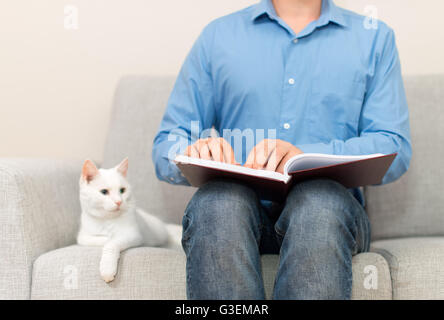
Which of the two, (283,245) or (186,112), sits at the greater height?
(186,112)

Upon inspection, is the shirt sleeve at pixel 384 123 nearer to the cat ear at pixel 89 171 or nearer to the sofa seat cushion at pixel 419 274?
the sofa seat cushion at pixel 419 274

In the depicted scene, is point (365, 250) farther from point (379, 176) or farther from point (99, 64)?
point (99, 64)

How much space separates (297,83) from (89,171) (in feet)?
1.82

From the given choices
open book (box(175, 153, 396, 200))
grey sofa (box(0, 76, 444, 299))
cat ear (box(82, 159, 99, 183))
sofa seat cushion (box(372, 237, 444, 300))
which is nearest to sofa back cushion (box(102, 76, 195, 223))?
grey sofa (box(0, 76, 444, 299))

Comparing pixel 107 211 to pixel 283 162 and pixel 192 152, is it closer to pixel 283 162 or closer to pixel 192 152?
pixel 192 152

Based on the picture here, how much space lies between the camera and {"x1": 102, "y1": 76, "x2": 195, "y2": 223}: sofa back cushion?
147cm

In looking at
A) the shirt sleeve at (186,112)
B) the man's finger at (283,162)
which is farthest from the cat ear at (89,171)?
the man's finger at (283,162)

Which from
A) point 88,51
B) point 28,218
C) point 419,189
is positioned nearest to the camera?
point 28,218

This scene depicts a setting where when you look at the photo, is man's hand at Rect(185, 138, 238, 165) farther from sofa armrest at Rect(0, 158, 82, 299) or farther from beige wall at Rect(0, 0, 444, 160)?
beige wall at Rect(0, 0, 444, 160)

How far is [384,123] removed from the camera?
1.12 m

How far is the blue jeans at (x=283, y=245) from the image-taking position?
0.77 meters

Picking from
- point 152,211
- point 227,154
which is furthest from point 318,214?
point 152,211

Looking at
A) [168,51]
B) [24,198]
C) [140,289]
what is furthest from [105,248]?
[168,51]

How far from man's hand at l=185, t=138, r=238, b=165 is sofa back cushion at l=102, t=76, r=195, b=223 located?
0.54m
